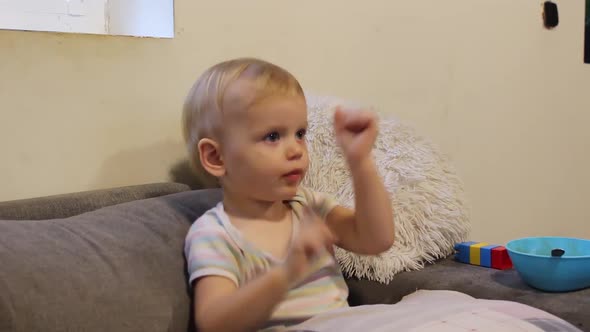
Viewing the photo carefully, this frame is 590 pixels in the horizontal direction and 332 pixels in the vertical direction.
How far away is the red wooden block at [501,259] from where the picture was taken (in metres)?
1.29

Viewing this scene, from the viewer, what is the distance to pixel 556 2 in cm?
228

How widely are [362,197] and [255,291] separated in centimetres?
30

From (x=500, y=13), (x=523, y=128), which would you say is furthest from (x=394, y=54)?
(x=523, y=128)

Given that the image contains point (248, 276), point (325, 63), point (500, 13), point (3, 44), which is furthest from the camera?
point (500, 13)

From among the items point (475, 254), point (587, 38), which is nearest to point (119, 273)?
point (475, 254)

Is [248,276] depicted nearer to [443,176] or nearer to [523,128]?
[443,176]

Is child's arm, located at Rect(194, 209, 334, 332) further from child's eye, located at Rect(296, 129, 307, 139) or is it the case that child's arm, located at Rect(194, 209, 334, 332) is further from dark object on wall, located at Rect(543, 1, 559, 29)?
dark object on wall, located at Rect(543, 1, 559, 29)

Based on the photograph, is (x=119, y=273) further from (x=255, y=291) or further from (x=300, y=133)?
(x=300, y=133)

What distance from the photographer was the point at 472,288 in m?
1.17

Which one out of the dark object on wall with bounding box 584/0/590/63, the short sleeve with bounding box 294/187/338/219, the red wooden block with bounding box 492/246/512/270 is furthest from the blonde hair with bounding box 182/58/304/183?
the dark object on wall with bounding box 584/0/590/63

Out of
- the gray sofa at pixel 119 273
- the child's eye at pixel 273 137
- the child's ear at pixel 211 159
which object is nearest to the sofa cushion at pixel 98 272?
the gray sofa at pixel 119 273

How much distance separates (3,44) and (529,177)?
1.76m

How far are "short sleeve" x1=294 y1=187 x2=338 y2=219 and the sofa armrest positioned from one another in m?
0.29

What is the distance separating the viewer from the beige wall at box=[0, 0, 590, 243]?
1.26 metres
